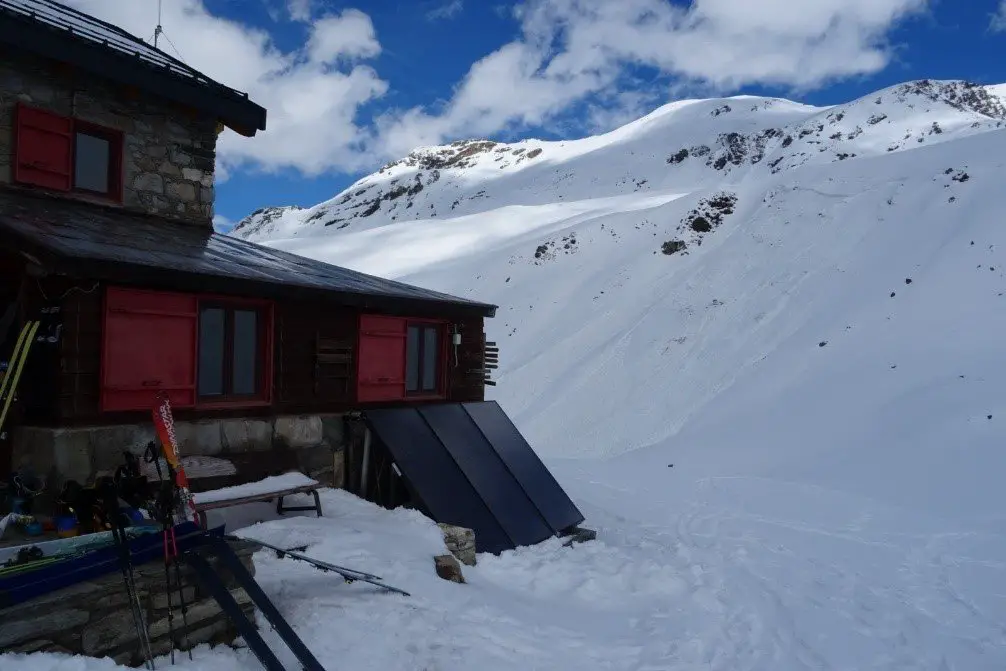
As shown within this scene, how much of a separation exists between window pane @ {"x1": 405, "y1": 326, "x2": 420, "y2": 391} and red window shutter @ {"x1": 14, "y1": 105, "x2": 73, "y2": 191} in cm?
551

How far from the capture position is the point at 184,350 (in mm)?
8336

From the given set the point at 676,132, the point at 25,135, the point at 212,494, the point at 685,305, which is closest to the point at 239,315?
the point at 212,494

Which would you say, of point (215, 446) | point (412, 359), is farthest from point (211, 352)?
point (412, 359)

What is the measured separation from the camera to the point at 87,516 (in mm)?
6344

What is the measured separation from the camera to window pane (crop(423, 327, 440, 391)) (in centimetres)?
1215

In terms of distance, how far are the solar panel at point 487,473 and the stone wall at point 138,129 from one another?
5387mm

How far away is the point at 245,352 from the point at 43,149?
4.19 metres

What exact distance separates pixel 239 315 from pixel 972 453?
13.9m

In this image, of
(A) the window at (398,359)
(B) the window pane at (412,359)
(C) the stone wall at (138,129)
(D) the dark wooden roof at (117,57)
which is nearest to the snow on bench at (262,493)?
(A) the window at (398,359)

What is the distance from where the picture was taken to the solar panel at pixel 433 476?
976 centimetres

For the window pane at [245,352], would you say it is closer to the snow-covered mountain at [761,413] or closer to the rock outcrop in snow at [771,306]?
the snow-covered mountain at [761,413]

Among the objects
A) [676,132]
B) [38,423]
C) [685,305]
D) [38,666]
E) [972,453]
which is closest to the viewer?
[38,666]

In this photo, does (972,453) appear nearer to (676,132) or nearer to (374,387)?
(374,387)

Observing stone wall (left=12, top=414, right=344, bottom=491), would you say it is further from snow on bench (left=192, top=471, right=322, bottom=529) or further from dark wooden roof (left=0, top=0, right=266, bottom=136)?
dark wooden roof (left=0, top=0, right=266, bottom=136)
